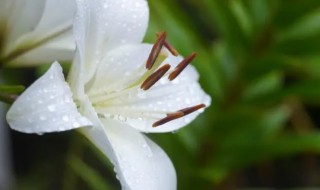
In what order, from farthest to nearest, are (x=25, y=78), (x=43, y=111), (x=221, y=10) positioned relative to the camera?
(x=25, y=78) < (x=221, y=10) < (x=43, y=111)

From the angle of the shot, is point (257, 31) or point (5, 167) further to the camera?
point (5, 167)

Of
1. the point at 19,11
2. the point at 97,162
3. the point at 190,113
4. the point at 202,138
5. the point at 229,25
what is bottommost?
the point at 97,162

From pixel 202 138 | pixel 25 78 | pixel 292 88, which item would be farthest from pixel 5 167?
pixel 292 88

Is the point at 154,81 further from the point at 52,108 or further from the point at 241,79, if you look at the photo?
the point at 241,79

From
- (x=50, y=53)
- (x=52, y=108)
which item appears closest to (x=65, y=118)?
(x=52, y=108)

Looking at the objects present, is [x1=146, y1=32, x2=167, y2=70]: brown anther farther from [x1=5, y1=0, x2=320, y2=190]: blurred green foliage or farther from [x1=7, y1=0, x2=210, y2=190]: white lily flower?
[x1=5, y1=0, x2=320, y2=190]: blurred green foliage

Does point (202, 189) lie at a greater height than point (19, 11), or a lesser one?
lesser

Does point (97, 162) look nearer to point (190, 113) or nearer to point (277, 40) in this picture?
point (277, 40)
